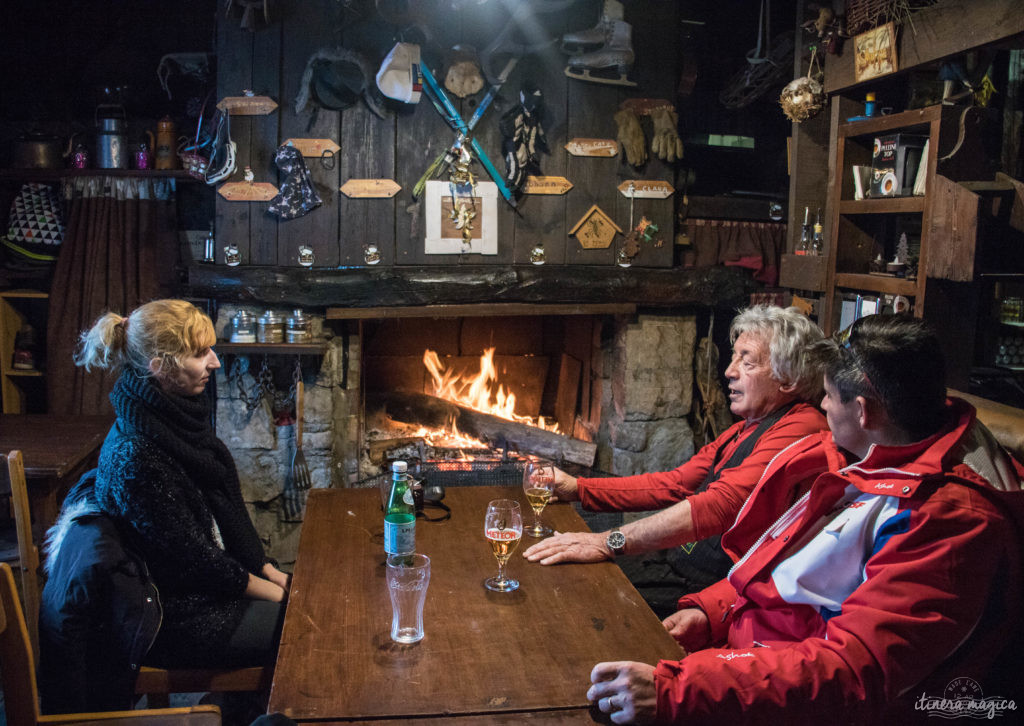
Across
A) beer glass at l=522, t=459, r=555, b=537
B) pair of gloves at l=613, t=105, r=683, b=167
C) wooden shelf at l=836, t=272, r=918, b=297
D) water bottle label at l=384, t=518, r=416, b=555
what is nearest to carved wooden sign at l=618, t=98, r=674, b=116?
pair of gloves at l=613, t=105, r=683, b=167

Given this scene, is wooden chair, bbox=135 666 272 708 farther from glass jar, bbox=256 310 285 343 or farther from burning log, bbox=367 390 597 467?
burning log, bbox=367 390 597 467

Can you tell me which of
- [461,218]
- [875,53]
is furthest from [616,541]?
[461,218]

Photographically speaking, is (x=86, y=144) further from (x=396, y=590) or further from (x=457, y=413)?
(x=396, y=590)

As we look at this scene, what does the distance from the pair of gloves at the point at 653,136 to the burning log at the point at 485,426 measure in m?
1.80

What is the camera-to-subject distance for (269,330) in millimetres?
4535

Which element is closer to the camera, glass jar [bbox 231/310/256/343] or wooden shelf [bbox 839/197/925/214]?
wooden shelf [bbox 839/197/925/214]

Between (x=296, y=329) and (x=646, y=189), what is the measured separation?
2216 millimetres

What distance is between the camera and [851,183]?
12.5ft

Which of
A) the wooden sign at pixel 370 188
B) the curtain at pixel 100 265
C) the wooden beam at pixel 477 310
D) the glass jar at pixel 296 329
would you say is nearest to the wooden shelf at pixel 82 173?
the curtain at pixel 100 265

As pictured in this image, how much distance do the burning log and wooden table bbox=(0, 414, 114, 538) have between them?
6.40 ft

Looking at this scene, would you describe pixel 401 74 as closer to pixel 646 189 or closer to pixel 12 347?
pixel 646 189

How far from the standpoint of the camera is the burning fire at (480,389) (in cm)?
578

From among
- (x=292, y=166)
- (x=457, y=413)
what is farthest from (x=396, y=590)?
(x=457, y=413)

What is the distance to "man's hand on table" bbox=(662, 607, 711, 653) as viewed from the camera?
242cm
